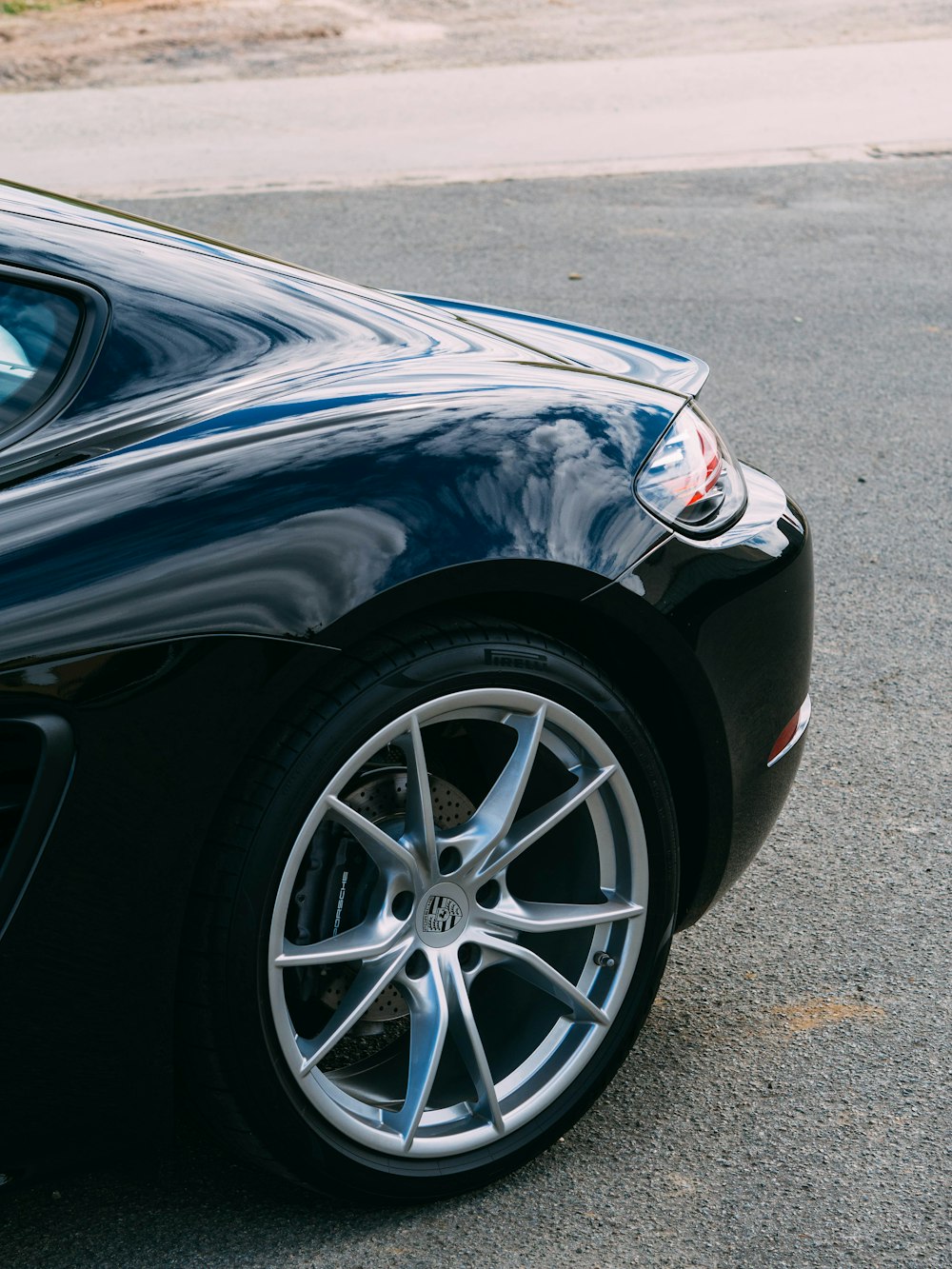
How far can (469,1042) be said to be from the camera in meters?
2.29

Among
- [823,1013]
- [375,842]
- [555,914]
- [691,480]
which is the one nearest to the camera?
[375,842]

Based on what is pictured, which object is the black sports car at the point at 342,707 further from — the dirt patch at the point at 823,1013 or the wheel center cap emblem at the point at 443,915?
the dirt patch at the point at 823,1013

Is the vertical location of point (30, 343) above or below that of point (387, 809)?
above

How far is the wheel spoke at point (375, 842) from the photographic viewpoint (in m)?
2.08

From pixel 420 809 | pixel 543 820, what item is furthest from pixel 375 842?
pixel 543 820

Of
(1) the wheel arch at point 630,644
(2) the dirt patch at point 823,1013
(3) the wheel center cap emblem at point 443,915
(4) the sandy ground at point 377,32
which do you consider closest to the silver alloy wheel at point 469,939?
(3) the wheel center cap emblem at point 443,915

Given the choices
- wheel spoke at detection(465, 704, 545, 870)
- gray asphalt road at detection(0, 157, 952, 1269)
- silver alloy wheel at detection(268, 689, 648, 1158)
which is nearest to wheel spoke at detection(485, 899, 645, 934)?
silver alloy wheel at detection(268, 689, 648, 1158)

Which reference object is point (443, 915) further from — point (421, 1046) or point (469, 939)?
point (421, 1046)

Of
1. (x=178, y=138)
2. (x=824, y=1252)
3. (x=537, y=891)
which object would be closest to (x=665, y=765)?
(x=537, y=891)

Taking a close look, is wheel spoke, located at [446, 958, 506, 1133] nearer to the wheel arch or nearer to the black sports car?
the black sports car

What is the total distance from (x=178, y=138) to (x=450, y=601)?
9535mm

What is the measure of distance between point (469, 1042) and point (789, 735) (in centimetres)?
84

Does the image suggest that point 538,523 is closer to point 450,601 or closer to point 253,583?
point 450,601

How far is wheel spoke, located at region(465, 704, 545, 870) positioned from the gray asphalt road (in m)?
0.59
